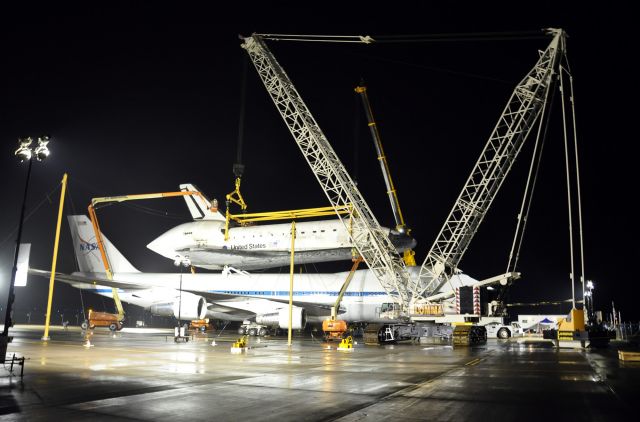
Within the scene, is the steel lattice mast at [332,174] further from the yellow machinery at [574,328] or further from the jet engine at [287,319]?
the yellow machinery at [574,328]

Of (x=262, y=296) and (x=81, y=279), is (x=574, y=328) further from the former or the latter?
(x=81, y=279)

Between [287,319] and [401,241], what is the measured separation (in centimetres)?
1510

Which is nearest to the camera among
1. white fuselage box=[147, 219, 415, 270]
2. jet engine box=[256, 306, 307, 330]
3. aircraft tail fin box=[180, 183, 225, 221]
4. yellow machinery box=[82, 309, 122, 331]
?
jet engine box=[256, 306, 307, 330]

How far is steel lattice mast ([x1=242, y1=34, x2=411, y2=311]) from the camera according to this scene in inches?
1656

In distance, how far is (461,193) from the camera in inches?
1623

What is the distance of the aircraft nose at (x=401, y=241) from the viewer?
4734 cm

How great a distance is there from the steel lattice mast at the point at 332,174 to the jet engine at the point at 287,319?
7782mm

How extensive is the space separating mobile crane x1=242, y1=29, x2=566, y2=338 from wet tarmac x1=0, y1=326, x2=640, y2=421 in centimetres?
1999

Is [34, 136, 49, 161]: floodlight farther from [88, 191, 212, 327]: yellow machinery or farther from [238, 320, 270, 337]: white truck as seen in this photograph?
[88, 191, 212, 327]: yellow machinery

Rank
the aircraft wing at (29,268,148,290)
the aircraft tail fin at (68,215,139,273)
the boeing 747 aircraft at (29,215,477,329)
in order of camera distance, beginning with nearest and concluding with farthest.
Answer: the aircraft wing at (29,268,148,290) → the boeing 747 aircraft at (29,215,477,329) → the aircraft tail fin at (68,215,139,273)

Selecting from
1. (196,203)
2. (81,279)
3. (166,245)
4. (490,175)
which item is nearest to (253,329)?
(81,279)

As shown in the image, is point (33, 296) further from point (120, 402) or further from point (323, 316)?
point (120, 402)

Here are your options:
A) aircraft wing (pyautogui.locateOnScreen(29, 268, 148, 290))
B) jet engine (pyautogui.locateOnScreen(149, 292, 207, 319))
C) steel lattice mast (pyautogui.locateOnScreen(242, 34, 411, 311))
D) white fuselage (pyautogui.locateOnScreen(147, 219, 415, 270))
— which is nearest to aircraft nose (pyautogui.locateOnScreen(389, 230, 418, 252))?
white fuselage (pyautogui.locateOnScreen(147, 219, 415, 270))

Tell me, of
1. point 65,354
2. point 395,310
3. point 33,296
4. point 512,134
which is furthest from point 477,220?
point 33,296
